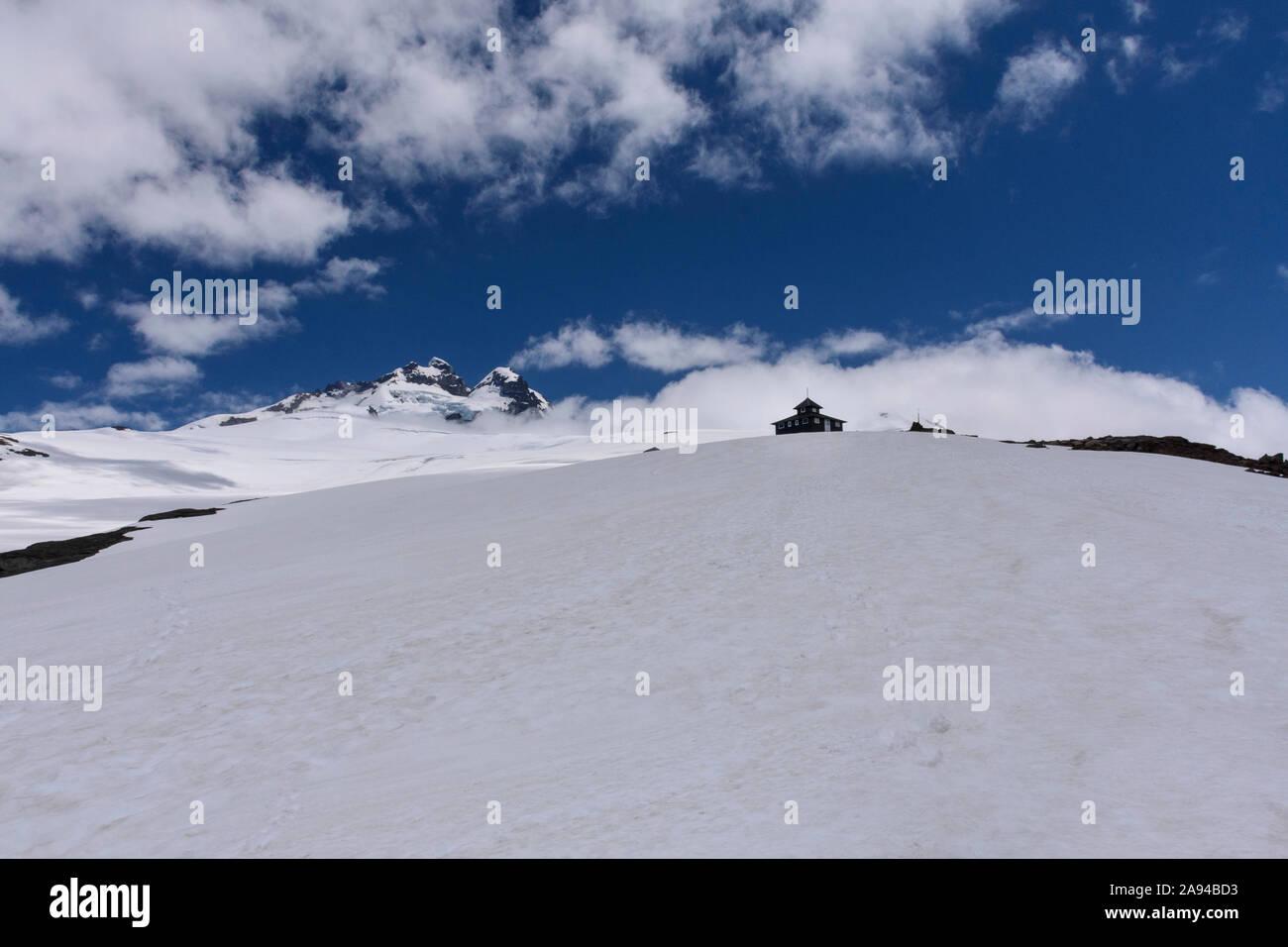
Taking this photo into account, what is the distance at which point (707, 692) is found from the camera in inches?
398

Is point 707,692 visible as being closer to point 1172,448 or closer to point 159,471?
point 1172,448

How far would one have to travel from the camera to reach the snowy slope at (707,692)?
22.5 feet

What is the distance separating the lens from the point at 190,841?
7301 millimetres

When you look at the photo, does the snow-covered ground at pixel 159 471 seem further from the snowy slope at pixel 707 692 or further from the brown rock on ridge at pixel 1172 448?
the brown rock on ridge at pixel 1172 448

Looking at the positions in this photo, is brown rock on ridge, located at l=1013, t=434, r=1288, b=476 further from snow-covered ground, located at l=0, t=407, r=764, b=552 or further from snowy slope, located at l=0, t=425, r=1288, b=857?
snow-covered ground, located at l=0, t=407, r=764, b=552

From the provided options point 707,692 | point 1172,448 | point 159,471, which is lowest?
point 707,692

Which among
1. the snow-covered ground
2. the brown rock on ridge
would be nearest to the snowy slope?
the brown rock on ridge

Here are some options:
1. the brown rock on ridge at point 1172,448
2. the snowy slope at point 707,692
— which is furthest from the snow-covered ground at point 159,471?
the brown rock on ridge at point 1172,448

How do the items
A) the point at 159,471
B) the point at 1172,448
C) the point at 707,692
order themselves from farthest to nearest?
the point at 159,471 < the point at 1172,448 < the point at 707,692

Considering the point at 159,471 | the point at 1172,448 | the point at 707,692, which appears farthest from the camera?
the point at 159,471

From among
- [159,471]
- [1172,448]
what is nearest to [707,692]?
[1172,448]
